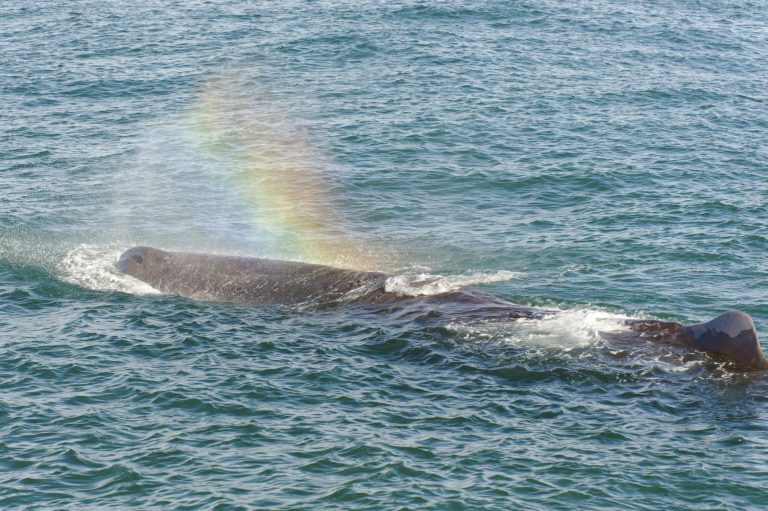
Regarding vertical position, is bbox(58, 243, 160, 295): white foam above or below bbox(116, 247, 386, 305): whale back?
below

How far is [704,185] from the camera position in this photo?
145 feet

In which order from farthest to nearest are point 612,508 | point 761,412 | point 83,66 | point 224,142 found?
point 83,66 → point 224,142 → point 761,412 → point 612,508

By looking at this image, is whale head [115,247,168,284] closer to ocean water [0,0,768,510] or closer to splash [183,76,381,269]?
ocean water [0,0,768,510]

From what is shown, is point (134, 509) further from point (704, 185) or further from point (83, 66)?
point (83, 66)

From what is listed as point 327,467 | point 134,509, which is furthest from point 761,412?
point 134,509

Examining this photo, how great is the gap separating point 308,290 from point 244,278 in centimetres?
241

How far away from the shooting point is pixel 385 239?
A: 3988 cm

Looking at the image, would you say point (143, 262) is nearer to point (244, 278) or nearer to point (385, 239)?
point (244, 278)

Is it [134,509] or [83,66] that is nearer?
[134,509]

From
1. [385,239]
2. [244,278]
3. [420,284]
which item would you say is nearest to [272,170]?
[385,239]

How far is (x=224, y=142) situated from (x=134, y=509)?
3385 centimetres

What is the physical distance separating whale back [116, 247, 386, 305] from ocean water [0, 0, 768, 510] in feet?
2.47

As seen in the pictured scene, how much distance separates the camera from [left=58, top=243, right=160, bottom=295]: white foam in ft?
111

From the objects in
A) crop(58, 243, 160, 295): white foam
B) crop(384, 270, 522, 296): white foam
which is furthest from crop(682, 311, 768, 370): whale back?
crop(58, 243, 160, 295): white foam
